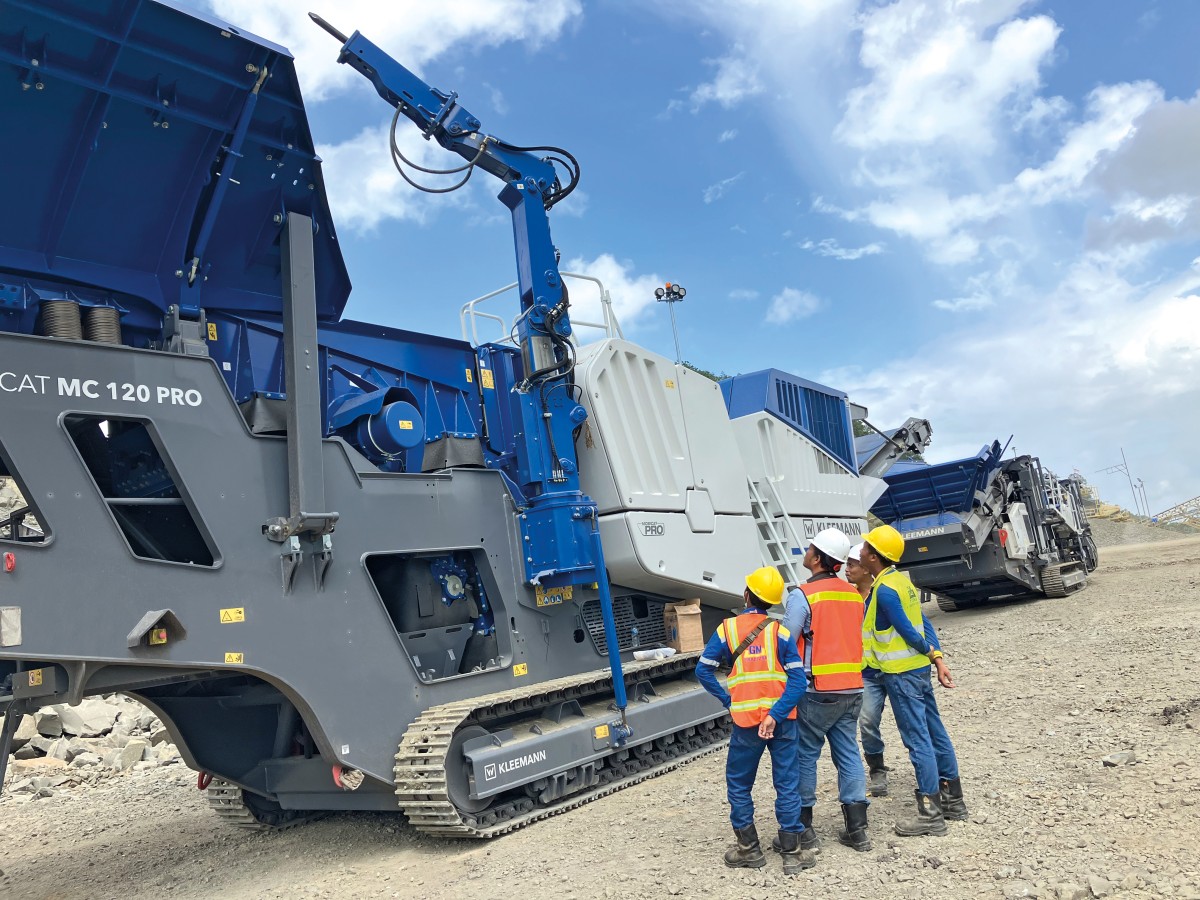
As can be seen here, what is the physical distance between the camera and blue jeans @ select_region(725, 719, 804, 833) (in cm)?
472

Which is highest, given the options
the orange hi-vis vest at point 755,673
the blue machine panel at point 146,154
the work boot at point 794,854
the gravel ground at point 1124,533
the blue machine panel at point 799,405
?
the blue machine panel at point 146,154

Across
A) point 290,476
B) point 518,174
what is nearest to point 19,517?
point 290,476

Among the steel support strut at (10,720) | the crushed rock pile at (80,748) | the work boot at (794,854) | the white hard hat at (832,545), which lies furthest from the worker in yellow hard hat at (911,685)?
the crushed rock pile at (80,748)

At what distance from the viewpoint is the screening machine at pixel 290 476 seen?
4.78 m

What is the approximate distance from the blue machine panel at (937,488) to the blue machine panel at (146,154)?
38.6ft

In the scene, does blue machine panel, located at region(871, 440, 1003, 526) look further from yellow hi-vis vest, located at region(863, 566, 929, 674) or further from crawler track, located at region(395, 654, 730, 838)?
yellow hi-vis vest, located at region(863, 566, 929, 674)

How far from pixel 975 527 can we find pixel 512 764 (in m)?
11.4

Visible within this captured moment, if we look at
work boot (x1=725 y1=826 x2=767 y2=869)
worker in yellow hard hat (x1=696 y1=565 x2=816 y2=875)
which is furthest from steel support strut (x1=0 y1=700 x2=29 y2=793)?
work boot (x1=725 y1=826 x2=767 y2=869)

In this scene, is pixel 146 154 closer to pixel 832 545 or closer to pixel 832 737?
pixel 832 545

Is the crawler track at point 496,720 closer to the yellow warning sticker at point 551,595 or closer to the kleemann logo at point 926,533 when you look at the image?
the yellow warning sticker at point 551,595

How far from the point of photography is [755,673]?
4766 millimetres

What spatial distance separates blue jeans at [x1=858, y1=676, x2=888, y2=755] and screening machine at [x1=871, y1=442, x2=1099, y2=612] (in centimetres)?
994

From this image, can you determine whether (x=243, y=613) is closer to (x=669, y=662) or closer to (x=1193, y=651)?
(x=669, y=662)

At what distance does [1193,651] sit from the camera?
889 centimetres
